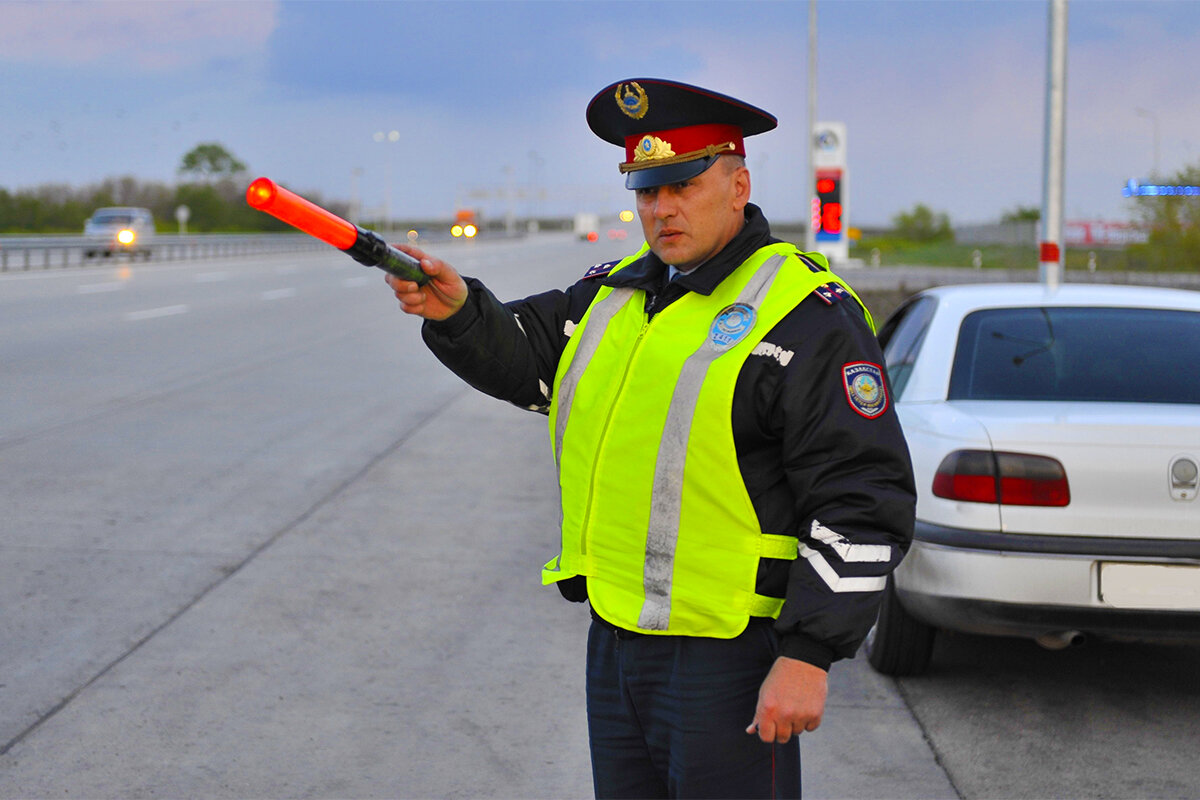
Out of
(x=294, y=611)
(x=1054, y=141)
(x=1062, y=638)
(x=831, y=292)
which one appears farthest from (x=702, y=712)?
(x=1054, y=141)

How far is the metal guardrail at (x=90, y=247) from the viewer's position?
1302 inches

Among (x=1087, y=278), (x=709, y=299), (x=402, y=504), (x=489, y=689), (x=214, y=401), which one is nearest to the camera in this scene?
(x=709, y=299)

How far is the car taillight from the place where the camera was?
429 centimetres

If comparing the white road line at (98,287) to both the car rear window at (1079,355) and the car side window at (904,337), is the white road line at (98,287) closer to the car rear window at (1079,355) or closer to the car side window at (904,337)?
the car side window at (904,337)

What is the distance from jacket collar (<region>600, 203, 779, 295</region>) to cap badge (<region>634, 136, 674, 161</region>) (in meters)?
0.19

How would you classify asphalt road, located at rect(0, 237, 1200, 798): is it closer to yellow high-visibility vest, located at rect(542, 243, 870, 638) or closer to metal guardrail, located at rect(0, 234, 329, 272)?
yellow high-visibility vest, located at rect(542, 243, 870, 638)

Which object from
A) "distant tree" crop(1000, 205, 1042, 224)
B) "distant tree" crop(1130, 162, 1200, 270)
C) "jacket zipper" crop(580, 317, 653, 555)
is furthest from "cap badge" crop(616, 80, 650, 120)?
"distant tree" crop(1000, 205, 1042, 224)

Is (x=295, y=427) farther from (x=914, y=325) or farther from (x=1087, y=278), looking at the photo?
(x=1087, y=278)

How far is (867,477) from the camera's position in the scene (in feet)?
6.98

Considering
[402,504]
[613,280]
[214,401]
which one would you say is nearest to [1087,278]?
[214,401]

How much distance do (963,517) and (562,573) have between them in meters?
2.31

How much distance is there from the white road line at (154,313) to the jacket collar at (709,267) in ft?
58.3

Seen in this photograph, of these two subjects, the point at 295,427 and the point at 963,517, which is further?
the point at 295,427

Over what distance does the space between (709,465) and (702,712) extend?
42 cm
